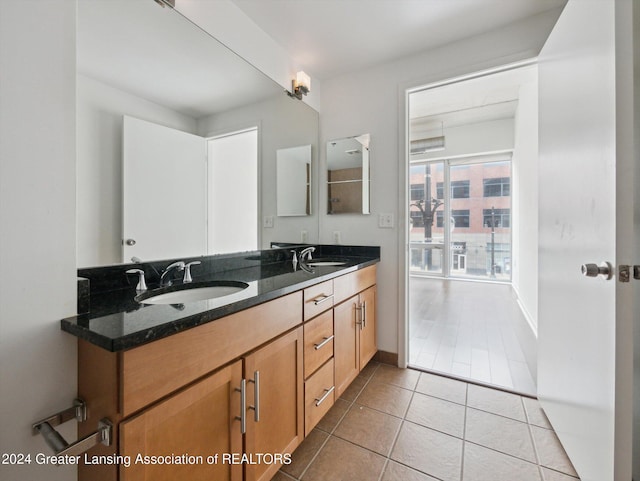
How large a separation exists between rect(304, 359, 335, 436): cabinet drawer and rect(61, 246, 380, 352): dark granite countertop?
493mm

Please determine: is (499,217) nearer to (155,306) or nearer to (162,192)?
(162,192)

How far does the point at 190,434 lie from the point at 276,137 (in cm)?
185

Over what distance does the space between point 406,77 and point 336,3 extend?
772mm

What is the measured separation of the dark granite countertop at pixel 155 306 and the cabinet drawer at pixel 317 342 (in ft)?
0.72

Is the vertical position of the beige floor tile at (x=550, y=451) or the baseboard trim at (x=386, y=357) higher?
the baseboard trim at (x=386, y=357)

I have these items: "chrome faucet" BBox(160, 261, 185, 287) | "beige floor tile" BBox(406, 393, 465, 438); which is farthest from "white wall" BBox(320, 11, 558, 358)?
"chrome faucet" BBox(160, 261, 185, 287)

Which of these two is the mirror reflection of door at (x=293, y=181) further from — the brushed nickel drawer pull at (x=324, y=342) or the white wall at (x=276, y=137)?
the brushed nickel drawer pull at (x=324, y=342)

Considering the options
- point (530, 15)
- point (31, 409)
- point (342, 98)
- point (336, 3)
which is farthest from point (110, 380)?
point (530, 15)

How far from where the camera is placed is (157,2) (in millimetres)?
1270

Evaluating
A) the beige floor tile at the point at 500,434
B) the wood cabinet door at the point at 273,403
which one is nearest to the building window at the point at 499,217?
the beige floor tile at the point at 500,434

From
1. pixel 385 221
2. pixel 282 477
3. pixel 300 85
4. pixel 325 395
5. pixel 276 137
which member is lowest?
pixel 282 477

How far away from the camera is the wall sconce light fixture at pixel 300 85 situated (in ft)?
7.00

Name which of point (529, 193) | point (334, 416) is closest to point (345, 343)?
point (334, 416)

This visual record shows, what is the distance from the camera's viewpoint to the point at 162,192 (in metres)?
1.29
